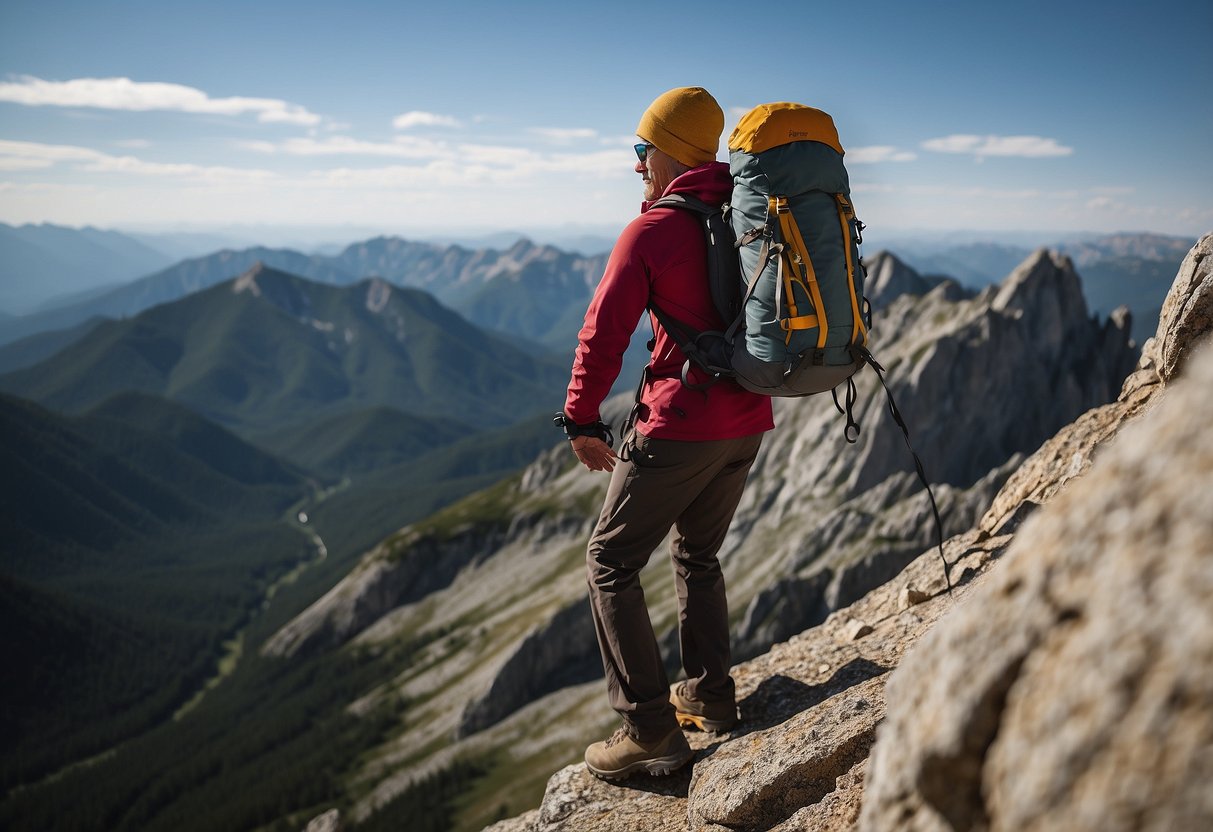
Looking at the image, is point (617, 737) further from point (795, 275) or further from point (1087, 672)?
point (1087, 672)

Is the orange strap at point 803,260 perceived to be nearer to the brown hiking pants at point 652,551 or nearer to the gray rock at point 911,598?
the brown hiking pants at point 652,551

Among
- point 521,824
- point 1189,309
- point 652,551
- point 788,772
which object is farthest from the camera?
point 521,824

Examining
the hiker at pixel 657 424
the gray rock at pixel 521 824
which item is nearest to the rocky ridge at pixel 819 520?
the gray rock at pixel 521 824

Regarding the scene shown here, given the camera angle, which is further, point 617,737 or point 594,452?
point 617,737

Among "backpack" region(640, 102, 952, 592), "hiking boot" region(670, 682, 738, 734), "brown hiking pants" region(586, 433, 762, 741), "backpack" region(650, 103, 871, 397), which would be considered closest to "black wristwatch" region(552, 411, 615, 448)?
"brown hiking pants" region(586, 433, 762, 741)

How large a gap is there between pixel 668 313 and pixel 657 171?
1.78 m

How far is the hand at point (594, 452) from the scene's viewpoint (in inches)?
353

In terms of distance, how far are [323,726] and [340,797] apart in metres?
27.1

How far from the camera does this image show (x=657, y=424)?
27.4ft

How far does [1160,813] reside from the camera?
2799 millimetres

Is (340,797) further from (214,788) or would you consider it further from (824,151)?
(824,151)

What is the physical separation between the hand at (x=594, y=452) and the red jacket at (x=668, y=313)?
33 centimetres

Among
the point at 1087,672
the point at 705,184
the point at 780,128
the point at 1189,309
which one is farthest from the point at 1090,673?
the point at 1189,309

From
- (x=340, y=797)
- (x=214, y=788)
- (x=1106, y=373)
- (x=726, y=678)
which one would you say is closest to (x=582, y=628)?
(x=340, y=797)
